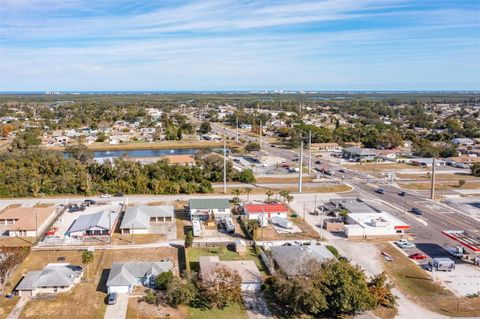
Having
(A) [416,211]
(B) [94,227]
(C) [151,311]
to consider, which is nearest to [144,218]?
(B) [94,227]

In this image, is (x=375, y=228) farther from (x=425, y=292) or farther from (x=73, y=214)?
(x=73, y=214)

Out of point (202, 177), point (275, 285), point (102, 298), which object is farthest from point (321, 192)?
point (102, 298)

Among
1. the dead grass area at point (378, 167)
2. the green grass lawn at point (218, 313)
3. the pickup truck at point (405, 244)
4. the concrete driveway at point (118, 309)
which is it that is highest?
the dead grass area at point (378, 167)

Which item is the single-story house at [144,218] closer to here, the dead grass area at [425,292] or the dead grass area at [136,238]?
the dead grass area at [136,238]

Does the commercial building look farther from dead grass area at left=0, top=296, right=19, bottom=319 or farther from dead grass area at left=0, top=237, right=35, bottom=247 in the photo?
dead grass area at left=0, top=237, right=35, bottom=247

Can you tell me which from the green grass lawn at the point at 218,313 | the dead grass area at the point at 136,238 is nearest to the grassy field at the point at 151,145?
the dead grass area at the point at 136,238

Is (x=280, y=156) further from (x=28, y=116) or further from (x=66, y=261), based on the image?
(x=28, y=116)
